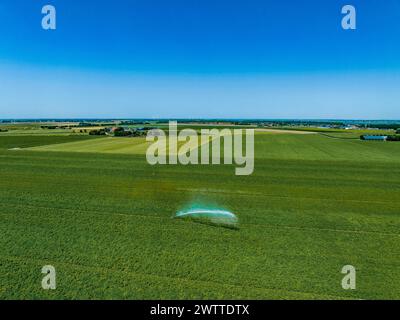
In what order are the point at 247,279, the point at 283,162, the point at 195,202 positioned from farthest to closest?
the point at 283,162 → the point at 195,202 → the point at 247,279

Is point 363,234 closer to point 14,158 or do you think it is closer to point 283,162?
point 283,162

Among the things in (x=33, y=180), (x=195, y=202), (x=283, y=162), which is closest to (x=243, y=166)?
(x=283, y=162)

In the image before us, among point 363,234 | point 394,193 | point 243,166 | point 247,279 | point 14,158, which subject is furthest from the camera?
point 14,158

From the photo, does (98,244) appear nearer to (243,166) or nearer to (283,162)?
(243,166)
